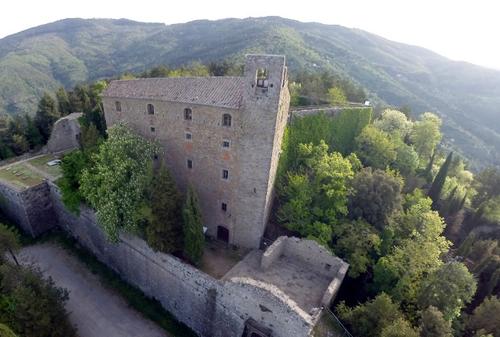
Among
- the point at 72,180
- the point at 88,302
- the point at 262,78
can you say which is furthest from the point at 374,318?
the point at 72,180

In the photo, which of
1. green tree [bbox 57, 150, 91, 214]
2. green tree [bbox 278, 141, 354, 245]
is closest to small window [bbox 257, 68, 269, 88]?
green tree [bbox 278, 141, 354, 245]

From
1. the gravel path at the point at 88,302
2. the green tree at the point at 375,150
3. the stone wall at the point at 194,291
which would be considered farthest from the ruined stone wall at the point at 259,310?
the green tree at the point at 375,150

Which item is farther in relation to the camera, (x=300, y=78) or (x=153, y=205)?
(x=300, y=78)

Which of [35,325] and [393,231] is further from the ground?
[393,231]

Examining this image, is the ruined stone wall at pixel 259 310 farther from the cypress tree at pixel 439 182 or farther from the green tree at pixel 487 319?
the cypress tree at pixel 439 182

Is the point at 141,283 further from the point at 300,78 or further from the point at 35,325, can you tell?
the point at 300,78

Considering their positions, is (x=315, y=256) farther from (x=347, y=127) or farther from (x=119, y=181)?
(x=347, y=127)

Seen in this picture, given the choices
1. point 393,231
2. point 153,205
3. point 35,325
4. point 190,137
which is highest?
point 190,137

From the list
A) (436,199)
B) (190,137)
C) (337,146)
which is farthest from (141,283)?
(436,199)
